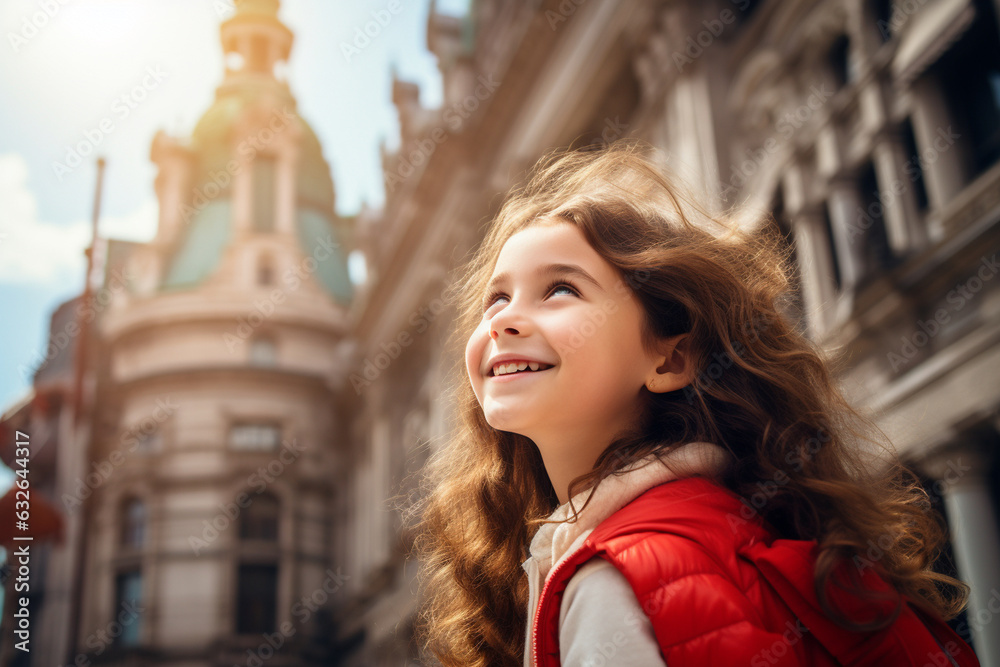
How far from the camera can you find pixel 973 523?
24.3ft

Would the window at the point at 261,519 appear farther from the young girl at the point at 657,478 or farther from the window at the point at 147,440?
the young girl at the point at 657,478

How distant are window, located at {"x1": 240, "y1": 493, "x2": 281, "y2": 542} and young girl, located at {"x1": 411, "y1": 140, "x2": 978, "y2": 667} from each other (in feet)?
93.5

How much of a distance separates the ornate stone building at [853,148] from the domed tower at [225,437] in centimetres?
1221

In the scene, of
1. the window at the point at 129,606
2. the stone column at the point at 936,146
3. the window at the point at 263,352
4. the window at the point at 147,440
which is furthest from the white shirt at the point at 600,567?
the window at the point at 263,352

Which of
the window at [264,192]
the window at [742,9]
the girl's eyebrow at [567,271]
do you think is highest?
the window at [264,192]

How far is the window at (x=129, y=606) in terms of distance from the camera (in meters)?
28.1

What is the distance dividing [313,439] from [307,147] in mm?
14506

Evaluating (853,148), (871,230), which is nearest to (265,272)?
(853,148)

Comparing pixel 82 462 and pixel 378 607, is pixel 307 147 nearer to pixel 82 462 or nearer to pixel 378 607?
pixel 82 462

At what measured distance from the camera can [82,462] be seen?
28.0 meters

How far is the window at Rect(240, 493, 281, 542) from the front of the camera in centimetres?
2947

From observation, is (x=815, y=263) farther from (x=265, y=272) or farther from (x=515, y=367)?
(x=265, y=272)

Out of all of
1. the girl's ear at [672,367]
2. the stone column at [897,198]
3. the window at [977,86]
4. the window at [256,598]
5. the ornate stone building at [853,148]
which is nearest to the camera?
the girl's ear at [672,367]

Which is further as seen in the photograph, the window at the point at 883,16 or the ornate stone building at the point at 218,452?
the ornate stone building at the point at 218,452
